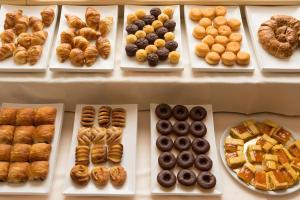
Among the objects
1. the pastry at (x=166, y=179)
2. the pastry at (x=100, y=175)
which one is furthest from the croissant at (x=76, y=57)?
the pastry at (x=166, y=179)

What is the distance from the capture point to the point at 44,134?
156 cm

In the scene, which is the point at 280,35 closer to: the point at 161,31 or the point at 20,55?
the point at 161,31

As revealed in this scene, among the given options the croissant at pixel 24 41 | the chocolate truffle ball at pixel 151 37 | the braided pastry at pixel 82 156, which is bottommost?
the braided pastry at pixel 82 156

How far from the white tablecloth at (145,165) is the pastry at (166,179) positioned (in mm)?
63

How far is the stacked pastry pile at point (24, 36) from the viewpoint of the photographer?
1618 mm

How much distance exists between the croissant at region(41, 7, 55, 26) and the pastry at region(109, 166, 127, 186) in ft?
2.40

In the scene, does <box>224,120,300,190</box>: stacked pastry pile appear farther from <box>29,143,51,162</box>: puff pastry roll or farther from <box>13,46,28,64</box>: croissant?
<box>13,46,28,64</box>: croissant

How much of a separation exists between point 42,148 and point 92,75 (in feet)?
1.17

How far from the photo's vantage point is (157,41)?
1669 millimetres

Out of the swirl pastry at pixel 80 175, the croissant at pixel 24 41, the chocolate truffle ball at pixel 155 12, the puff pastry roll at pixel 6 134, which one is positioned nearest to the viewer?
the swirl pastry at pixel 80 175

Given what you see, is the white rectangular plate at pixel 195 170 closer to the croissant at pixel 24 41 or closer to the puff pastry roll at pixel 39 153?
the puff pastry roll at pixel 39 153

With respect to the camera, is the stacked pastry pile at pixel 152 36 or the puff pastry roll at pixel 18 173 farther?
the stacked pastry pile at pixel 152 36

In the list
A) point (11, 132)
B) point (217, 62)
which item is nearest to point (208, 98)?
point (217, 62)

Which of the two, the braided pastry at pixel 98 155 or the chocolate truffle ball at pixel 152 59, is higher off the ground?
the chocolate truffle ball at pixel 152 59
